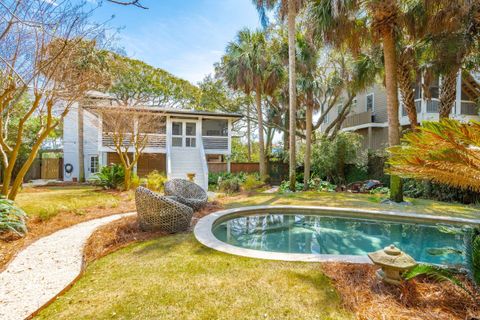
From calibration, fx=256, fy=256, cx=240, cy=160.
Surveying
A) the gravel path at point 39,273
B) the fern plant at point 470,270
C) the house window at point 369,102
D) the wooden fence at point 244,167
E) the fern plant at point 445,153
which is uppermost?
the house window at point 369,102

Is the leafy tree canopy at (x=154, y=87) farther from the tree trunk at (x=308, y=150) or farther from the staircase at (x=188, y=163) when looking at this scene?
the tree trunk at (x=308, y=150)

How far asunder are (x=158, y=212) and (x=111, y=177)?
7.76 metres

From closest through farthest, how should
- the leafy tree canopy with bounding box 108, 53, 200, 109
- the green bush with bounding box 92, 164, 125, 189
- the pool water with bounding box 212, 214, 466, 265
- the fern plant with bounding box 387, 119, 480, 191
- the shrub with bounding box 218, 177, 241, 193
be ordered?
the fern plant with bounding box 387, 119, 480, 191, the pool water with bounding box 212, 214, 466, 265, the green bush with bounding box 92, 164, 125, 189, the shrub with bounding box 218, 177, 241, 193, the leafy tree canopy with bounding box 108, 53, 200, 109

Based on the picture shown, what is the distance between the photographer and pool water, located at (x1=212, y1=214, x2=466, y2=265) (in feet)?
19.1

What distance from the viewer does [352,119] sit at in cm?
2116

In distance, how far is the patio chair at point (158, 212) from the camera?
18.4 feet

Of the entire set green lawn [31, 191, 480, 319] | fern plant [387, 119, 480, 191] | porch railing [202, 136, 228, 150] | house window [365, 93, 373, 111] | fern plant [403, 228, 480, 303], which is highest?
house window [365, 93, 373, 111]

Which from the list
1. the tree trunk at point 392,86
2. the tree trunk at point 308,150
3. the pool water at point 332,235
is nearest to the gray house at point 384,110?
the tree trunk at point 308,150

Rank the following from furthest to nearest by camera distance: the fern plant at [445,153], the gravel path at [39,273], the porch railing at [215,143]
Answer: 1. the porch railing at [215,143]
2. the gravel path at [39,273]
3. the fern plant at [445,153]

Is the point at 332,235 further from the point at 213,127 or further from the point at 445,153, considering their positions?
the point at 213,127

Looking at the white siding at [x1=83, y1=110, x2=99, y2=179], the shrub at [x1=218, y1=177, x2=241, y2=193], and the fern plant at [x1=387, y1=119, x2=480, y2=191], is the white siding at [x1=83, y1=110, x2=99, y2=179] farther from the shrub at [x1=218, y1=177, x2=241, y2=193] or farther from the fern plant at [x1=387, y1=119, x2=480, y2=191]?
the fern plant at [x1=387, y1=119, x2=480, y2=191]

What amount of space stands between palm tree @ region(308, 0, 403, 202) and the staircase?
940cm

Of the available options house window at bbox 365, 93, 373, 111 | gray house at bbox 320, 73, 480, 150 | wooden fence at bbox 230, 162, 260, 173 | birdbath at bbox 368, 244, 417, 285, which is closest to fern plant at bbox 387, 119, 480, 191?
birdbath at bbox 368, 244, 417, 285

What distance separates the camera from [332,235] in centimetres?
683
